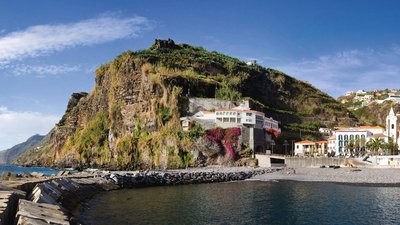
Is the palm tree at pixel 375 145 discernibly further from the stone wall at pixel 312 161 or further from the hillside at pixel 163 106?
the hillside at pixel 163 106

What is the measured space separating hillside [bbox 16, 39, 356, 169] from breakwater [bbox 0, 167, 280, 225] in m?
22.6

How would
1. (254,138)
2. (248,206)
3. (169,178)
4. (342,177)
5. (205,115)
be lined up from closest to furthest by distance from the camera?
(248,206), (169,178), (342,177), (254,138), (205,115)

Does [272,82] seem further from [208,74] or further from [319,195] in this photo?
[319,195]

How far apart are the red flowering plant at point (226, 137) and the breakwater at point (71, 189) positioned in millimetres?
12604

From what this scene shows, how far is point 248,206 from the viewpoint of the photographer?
35969 millimetres

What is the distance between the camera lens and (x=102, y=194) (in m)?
43.9

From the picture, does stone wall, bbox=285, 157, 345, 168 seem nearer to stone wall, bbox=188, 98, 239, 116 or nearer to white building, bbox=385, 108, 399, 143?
stone wall, bbox=188, 98, 239, 116

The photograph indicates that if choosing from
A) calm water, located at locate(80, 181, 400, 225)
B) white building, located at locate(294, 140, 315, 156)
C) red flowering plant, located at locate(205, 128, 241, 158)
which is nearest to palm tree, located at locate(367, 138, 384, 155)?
white building, located at locate(294, 140, 315, 156)

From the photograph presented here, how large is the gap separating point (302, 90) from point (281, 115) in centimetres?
2528

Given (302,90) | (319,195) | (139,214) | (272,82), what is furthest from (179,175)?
(302,90)

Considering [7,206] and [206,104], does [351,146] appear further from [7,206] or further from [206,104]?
[7,206]

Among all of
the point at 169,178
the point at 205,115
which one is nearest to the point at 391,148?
the point at 205,115

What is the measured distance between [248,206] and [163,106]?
61.2 metres

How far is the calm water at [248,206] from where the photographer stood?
2961cm
